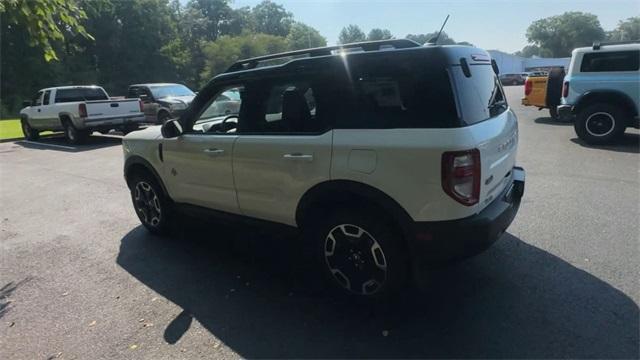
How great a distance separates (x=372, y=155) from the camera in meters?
2.96

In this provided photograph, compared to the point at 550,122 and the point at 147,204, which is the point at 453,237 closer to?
the point at 147,204

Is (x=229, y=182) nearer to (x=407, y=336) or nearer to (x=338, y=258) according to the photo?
(x=338, y=258)

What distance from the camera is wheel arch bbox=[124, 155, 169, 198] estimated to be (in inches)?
187

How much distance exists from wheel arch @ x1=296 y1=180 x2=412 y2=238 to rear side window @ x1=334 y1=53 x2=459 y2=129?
1.45ft

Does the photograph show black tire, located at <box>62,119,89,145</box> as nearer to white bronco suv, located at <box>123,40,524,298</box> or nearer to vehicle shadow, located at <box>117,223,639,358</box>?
vehicle shadow, located at <box>117,223,639,358</box>

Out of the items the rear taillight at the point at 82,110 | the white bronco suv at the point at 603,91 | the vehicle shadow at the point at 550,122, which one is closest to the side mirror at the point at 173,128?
the white bronco suv at the point at 603,91

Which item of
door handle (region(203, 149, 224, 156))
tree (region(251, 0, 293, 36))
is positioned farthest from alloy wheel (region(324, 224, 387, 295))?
tree (region(251, 0, 293, 36))

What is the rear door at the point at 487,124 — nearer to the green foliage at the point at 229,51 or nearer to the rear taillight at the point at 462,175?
the rear taillight at the point at 462,175

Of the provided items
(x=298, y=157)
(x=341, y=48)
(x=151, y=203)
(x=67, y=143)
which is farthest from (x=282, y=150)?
(x=67, y=143)

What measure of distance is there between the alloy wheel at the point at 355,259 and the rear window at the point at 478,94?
3.64 ft

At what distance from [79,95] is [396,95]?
48.8 ft

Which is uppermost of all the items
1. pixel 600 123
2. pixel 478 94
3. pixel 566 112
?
pixel 478 94

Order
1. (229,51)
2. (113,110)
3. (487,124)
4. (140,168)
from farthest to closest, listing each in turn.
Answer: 1. (229,51)
2. (113,110)
3. (140,168)
4. (487,124)

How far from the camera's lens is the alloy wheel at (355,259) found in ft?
10.3
